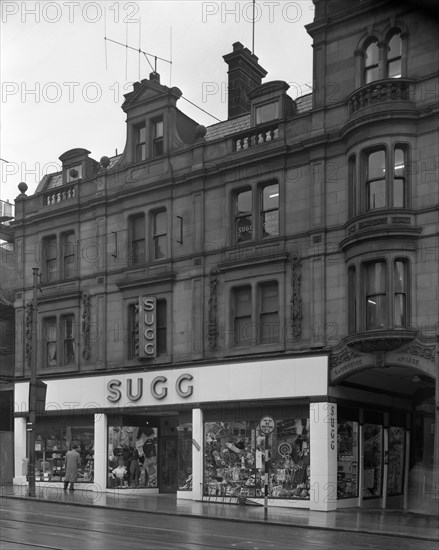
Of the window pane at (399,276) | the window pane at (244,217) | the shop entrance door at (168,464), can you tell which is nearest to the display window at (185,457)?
the shop entrance door at (168,464)

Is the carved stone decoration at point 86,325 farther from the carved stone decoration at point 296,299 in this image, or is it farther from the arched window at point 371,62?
the arched window at point 371,62

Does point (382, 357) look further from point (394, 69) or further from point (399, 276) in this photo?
point (394, 69)

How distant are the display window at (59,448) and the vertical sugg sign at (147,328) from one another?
4.40 meters

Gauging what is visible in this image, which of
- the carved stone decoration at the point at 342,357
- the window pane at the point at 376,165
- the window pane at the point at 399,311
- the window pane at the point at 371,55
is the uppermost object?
the window pane at the point at 371,55

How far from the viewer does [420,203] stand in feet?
78.4

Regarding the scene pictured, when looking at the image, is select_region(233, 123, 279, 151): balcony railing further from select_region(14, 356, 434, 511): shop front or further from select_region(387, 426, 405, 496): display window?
select_region(387, 426, 405, 496): display window

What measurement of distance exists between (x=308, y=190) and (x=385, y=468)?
32.9 feet

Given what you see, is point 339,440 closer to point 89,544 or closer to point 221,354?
point 221,354

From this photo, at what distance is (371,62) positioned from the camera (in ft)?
83.9

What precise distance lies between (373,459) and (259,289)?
A: 7.05 meters

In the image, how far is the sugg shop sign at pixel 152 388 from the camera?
2856cm

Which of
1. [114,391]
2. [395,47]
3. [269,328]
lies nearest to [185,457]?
[114,391]

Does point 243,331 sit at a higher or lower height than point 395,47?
lower

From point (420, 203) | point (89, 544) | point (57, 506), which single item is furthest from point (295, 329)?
point (89, 544)
